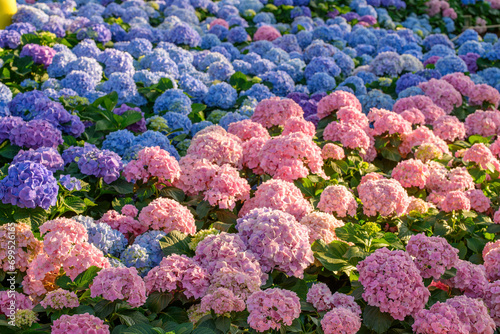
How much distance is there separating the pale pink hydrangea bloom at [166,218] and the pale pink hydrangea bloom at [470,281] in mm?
1725

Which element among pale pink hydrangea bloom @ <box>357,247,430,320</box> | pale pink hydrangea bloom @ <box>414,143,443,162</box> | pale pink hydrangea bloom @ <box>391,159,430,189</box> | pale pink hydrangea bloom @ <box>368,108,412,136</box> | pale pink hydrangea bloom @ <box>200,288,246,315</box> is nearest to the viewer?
pale pink hydrangea bloom @ <box>200,288,246,315</box>

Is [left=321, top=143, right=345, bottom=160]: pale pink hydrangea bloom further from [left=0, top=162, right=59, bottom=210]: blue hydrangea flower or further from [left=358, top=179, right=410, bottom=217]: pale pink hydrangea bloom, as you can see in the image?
[left=0, top=162, right=59, bottom=210]: blue hydrangea flower

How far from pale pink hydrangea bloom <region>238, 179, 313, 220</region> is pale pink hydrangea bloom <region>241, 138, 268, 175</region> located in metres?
0.50

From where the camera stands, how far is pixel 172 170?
3.91 metres

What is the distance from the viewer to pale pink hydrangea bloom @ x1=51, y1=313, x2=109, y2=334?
7.98ft

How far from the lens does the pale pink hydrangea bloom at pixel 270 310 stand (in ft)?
8.28

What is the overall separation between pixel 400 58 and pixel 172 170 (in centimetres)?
491

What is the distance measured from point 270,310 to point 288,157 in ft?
5.52

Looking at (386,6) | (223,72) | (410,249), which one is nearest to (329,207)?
(410,249)

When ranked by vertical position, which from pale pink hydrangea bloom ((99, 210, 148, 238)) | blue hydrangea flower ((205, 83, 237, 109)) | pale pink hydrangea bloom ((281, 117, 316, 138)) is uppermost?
pale pink hydrangea bloom ((281, 117, 316, 138))

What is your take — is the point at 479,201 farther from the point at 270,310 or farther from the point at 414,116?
the point at 270,310

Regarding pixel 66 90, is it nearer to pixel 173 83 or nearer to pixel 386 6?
pixel 173 83

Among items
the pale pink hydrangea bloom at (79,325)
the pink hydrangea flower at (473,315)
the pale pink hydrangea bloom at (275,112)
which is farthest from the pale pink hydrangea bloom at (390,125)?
the pale pink hydrangea bloom at (79,325)

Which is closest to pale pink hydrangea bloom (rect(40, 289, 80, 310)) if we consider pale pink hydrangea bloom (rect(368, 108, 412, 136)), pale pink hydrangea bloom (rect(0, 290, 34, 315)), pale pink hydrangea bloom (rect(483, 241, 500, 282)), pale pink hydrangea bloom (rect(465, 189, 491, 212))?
pale pink hydrangea bloom (rect(0, 290, 34, 315))
